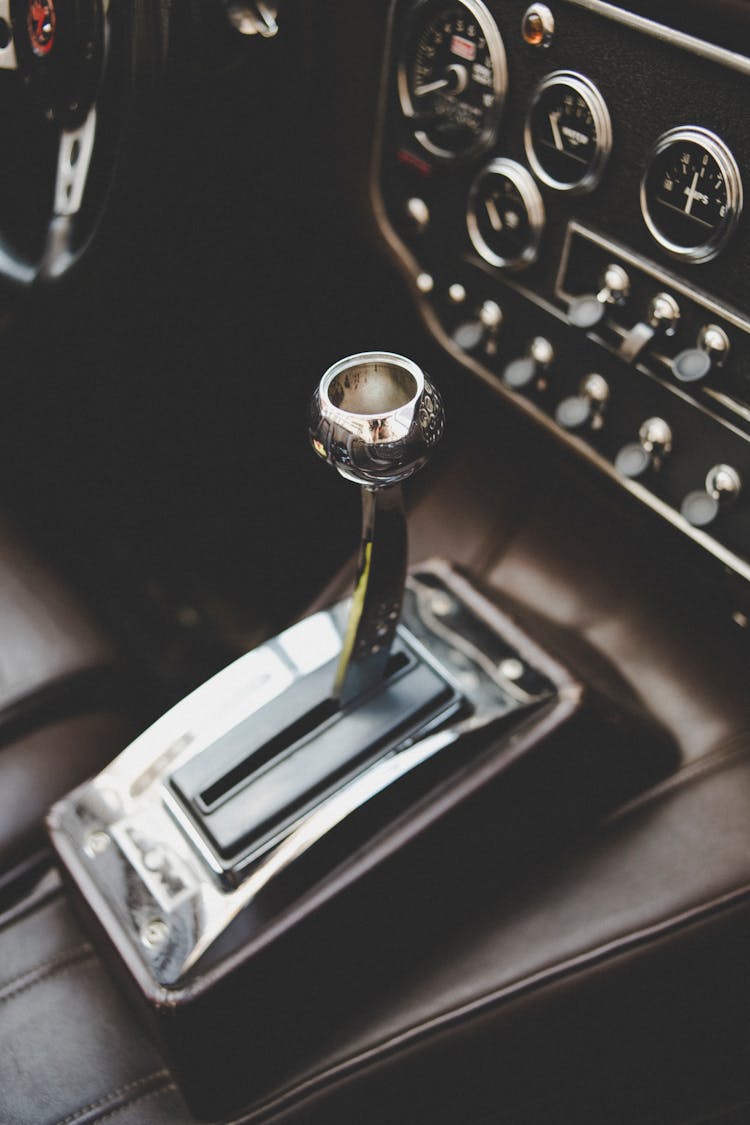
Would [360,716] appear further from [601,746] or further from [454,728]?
[601,746]

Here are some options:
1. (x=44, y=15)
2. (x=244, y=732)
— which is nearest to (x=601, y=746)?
(x=244, y=732)

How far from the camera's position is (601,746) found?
81 centimetres

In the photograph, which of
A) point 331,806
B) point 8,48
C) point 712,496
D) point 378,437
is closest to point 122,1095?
point 331,806

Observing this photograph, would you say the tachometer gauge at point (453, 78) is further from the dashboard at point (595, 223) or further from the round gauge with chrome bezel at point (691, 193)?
the round gauge with chrome bezel at point (691, 193)

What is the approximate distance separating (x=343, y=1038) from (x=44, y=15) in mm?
1011

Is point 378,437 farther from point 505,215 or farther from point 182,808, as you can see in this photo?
point 505,215

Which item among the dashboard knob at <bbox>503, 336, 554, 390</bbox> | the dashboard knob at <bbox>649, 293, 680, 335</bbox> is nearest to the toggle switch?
the dashboard knob at <bbox>649, 293, 680, 335</bbox>

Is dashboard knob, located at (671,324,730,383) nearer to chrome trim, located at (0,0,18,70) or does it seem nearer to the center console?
the center console

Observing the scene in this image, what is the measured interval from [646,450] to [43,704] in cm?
64

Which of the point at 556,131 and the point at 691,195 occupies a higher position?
the point at 556,131

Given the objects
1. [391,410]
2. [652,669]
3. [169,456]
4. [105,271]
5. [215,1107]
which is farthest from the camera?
[169,456]

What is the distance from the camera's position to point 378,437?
58 cm

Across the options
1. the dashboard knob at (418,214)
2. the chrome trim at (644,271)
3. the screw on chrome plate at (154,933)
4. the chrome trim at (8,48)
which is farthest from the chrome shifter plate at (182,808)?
the chrome trim at (8,48)

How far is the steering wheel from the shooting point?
0.92 m
